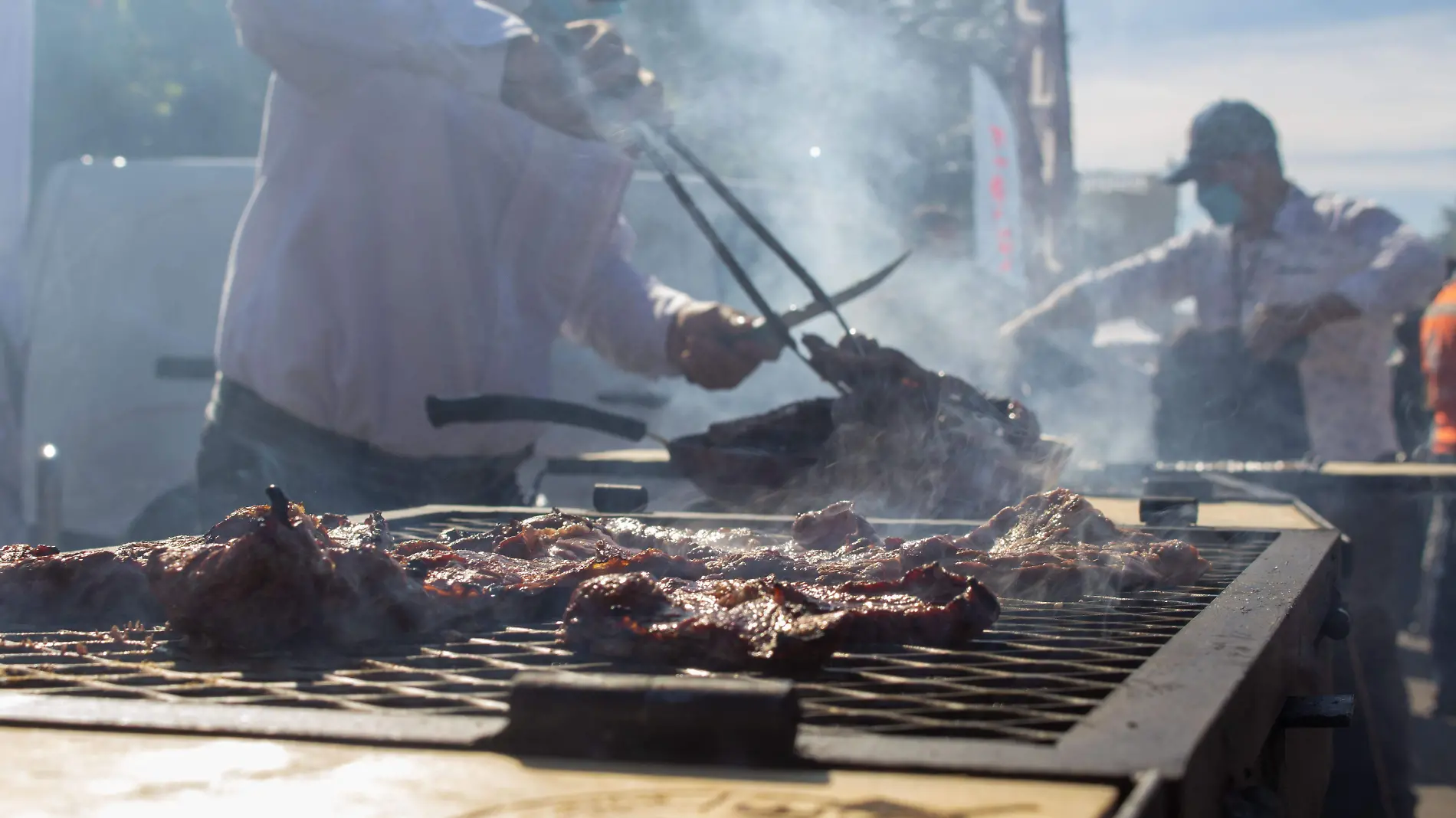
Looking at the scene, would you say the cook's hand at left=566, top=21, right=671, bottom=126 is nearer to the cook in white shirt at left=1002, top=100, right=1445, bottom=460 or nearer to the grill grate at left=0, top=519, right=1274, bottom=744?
the grill grate at left=0, top=519, right=1274, bottom=744

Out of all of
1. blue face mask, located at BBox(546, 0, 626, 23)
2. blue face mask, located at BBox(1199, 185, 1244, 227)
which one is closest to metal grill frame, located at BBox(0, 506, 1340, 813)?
blue face mask, located at BBox(546, 0, 626, 23)

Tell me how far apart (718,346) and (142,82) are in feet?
47.4

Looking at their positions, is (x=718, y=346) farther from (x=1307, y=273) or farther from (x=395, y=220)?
(x=1307, y=273)

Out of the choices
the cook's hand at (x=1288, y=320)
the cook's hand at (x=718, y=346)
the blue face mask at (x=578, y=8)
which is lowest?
the cook's hand at (x=718, y=346)

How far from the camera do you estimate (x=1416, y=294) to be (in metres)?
5.47

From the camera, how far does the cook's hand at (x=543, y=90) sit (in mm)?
3820

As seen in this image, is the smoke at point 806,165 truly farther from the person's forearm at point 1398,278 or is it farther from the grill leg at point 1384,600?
the grill leg at point 1384,600

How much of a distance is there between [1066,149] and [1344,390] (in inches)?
325

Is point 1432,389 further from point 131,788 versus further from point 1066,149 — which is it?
point 131,788

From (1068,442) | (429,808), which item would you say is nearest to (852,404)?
(1068,442)

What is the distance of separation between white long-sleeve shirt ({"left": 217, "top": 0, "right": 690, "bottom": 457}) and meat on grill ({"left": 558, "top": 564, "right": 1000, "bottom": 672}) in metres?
2.22

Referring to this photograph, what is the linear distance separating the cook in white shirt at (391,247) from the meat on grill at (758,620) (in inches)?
82.4

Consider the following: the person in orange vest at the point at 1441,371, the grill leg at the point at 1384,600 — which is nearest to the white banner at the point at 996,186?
the person in orange vest at the point at 1441,371

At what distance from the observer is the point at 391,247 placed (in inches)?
154
